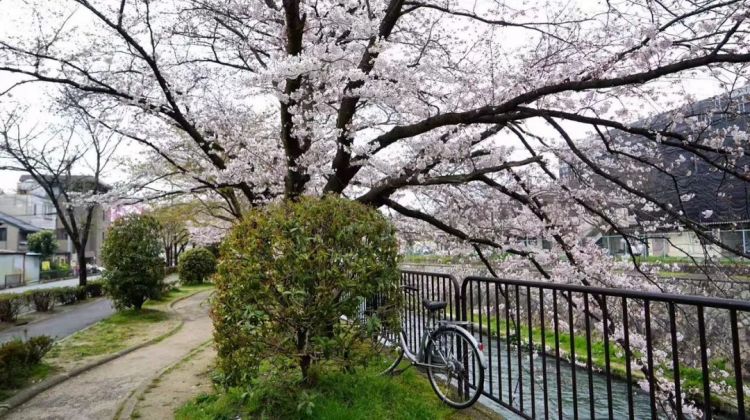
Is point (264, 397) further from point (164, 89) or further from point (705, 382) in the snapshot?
point (164, 89)

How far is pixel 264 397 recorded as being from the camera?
3812 mm

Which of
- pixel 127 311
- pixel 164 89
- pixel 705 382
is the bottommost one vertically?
pixel 127 311

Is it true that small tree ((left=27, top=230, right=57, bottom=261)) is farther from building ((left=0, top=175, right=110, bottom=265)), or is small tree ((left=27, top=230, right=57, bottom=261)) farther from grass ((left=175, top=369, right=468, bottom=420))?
grass ((left=175, top=369, right=468, bottom=420))

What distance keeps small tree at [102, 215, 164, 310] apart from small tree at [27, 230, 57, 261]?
33544 mm

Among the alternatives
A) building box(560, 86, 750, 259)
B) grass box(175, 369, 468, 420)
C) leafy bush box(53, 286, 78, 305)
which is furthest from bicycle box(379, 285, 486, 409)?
leafy bush box(53, 286, 78, 305)

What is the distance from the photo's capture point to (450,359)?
13.6 feet

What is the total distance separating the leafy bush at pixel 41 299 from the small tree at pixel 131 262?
296 centimetres

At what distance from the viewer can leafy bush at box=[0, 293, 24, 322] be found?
469 inches

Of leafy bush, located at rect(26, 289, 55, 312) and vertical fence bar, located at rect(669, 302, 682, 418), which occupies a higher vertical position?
vertical fence bar, located at rect(669, 302, 682, 418)

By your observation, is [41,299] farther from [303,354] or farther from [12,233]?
[12,233]

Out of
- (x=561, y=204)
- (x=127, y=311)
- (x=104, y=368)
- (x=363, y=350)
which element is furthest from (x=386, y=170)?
(x=127, y=311)

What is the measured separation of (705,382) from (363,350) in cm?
249

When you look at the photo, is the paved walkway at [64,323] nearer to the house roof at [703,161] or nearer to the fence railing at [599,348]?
the fence railing at [599,348]

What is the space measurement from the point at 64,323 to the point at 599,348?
47.5 feet
